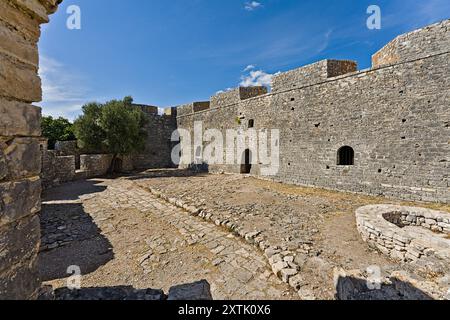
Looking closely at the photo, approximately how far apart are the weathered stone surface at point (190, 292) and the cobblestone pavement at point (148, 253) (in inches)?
22.9

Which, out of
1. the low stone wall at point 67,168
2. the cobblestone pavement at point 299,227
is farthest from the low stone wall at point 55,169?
the cobblestone pavement at point 299,227

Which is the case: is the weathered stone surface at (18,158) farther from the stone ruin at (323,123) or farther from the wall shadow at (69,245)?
the wall shadow at (69,245)

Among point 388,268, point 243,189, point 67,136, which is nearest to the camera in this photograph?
point 388,268

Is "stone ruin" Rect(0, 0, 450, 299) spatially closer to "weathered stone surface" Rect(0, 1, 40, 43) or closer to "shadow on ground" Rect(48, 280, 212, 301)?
"weathered stone surface" Rect(0, 1, 40, 43)

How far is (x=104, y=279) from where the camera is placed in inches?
138

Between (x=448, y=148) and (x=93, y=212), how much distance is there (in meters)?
12.5

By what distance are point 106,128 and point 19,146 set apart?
49.3 feet

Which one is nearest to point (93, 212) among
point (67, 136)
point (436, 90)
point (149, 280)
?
point (149, 280)

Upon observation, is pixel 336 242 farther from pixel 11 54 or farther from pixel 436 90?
pixel 436 90

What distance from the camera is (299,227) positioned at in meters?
5.32

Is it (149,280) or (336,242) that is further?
(336,242)

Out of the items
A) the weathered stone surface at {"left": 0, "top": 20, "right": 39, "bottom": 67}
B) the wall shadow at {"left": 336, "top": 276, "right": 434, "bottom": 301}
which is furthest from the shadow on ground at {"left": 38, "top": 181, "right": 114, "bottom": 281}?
the wall shadow at {"left": 336, "top": 276, "right": 434, "bottom": 301}

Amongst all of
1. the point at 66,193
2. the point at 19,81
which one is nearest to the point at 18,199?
the point at 19,81
